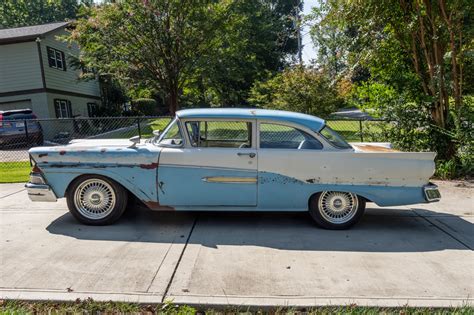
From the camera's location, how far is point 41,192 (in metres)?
5.11

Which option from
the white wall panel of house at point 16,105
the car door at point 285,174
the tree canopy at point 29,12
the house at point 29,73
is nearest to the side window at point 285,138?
the car door at point 285,174

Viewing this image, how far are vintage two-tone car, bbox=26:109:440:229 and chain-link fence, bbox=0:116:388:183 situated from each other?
326cm

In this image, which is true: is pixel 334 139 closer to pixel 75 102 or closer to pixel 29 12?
pixel 75 102

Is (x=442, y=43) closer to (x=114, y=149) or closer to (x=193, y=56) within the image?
(x=114, y=149)

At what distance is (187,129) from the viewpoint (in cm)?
518

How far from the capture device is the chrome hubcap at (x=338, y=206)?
5.09 meters

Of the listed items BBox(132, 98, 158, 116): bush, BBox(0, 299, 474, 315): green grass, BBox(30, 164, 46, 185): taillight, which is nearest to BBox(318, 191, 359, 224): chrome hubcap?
BBox(0, 299, 474, 315): green grass

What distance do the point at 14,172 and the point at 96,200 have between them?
5.82 m

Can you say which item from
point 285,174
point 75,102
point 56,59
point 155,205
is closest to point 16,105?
point 56,59

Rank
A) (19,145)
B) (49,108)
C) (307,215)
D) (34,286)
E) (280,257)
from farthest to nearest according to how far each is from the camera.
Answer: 1. (49,108)
2. (19,145)
3. (307,215)
4. (280,257)
5. (34,286)

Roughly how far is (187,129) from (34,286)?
2.61m

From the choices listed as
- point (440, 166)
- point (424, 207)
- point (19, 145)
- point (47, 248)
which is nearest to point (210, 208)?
point (47, 248)

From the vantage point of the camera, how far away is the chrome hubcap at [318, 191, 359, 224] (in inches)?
200

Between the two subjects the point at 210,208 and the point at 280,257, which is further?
the point at 210,208
